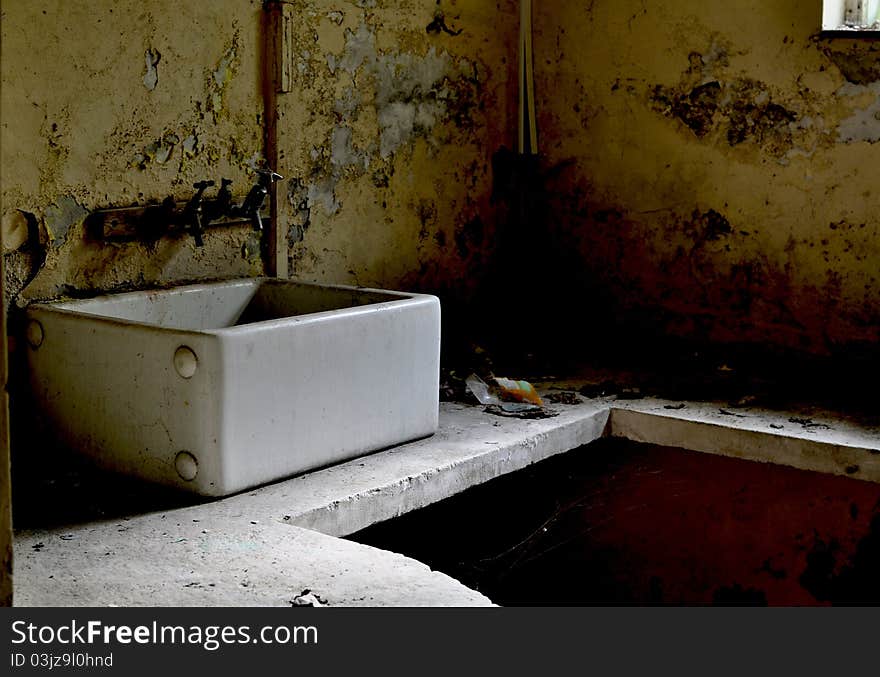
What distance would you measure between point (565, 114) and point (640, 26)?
16.7 inches

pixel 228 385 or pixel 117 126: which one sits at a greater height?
pixel 117 126

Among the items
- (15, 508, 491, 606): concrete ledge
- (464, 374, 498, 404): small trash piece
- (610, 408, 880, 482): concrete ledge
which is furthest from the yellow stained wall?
(610, 408, 880, 482): concrete ledge

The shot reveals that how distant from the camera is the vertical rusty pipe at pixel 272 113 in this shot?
123 inches

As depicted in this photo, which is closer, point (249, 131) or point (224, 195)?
point (224, 195)

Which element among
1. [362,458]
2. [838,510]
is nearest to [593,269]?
[838,510]

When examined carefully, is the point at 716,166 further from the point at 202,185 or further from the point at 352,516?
the point at 352,516

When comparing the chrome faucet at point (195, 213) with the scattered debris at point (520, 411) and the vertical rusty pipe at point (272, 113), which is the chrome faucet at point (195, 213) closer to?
the vertical rusty pipe at point (272, 113)

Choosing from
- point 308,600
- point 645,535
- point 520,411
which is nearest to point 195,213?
point 520,411

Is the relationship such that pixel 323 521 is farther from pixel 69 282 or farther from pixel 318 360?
pixel 69 282

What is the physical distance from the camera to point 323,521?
2.34 meters

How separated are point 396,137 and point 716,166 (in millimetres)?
1102

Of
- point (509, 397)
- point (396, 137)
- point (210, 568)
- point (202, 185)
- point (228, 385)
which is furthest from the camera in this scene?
point (396, 137)

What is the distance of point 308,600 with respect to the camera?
1.90 metres

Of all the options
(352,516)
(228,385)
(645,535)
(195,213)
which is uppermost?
(195,213)
